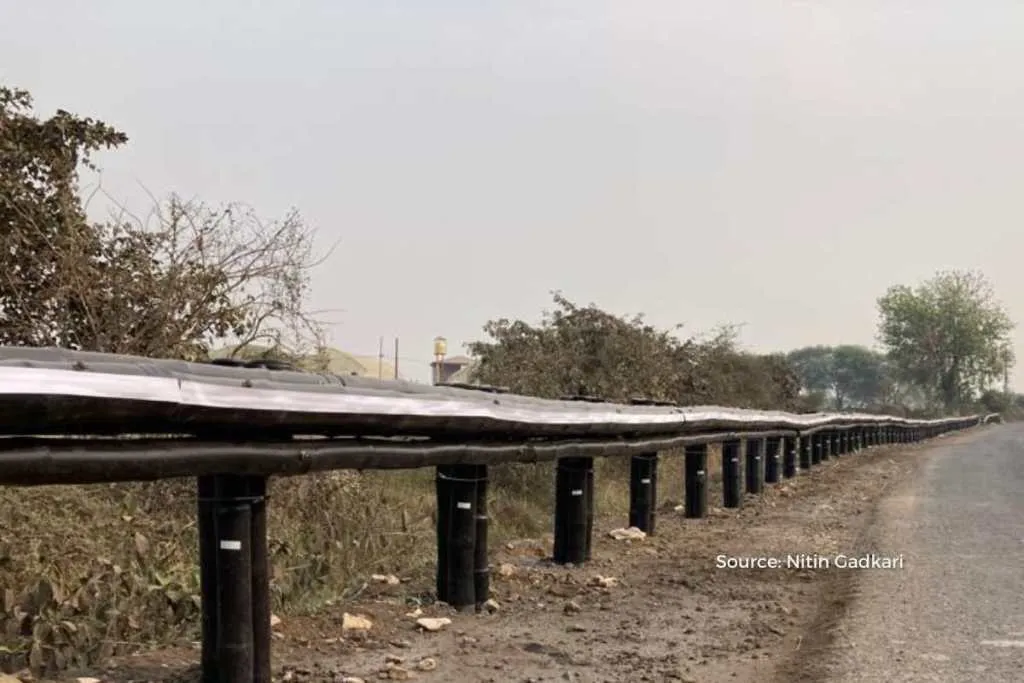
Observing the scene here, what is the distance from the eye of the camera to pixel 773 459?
15.4 m

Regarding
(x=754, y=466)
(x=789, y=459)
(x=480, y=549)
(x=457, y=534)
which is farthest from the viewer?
(x=789, y=459)

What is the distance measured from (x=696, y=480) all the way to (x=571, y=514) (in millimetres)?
3598

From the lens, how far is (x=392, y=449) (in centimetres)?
498

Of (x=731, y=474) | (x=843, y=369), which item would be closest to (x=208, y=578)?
(x=731, y=474)

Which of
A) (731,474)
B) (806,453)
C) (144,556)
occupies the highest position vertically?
(144,556)

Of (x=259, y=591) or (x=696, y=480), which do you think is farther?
(x=696, y=480)

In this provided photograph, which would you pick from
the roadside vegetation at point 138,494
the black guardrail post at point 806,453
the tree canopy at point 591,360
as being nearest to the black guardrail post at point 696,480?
the roadside vegetation at point 138,494

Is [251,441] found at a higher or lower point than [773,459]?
higher

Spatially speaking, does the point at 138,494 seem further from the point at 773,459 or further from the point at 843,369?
the point at 843,369

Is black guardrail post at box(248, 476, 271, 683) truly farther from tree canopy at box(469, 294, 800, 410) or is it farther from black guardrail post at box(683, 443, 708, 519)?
tree canopy at box(469, 294, 800, 410)

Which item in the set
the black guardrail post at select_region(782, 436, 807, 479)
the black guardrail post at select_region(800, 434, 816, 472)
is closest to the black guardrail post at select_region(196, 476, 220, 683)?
the black guardrail post at select_region(782, 436, 807, 479)

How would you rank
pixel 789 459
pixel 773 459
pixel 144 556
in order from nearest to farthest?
pixel 144 556
pixel 773 459
pixel 789 459

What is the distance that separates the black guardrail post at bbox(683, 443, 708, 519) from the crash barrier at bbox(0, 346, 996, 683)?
3.40 meters

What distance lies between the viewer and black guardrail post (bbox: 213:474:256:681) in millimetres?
3791
